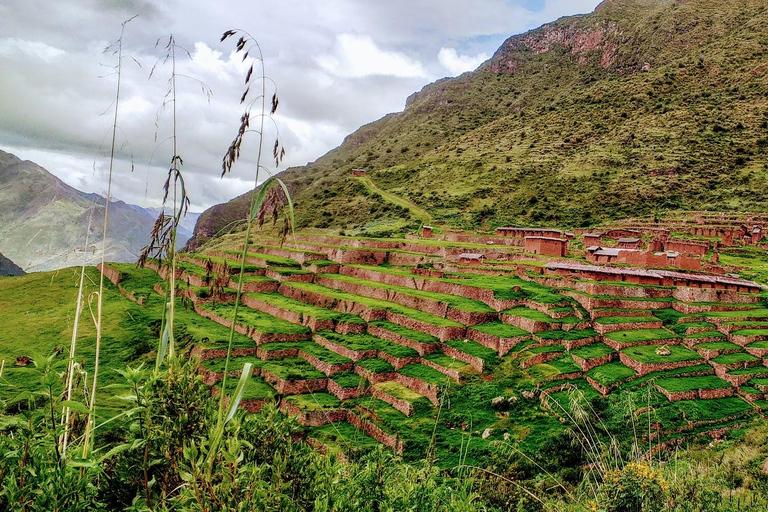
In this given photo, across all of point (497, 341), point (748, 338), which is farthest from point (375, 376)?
point (748, 338)

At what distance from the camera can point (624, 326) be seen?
44.9 feet

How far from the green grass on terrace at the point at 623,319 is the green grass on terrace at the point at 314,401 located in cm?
885

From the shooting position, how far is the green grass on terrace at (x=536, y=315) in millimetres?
13375

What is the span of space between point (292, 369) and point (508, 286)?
340 inches

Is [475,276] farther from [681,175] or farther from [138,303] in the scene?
[681,175]

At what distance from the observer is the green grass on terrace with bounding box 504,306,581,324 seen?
43.9ft

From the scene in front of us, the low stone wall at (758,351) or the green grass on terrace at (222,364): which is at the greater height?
the low stone wall at (758,351)

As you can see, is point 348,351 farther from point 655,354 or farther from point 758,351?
point 758,351

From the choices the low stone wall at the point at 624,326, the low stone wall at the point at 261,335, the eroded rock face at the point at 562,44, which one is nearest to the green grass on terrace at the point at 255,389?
the low stone wall at the point at 261,335

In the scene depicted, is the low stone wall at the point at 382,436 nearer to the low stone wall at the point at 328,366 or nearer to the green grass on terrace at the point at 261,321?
the low stone wall at the point at 328,366

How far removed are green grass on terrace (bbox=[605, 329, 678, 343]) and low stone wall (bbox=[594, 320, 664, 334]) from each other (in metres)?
0.15

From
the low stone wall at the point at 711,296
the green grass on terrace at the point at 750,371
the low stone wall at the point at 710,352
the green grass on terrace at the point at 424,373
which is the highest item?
the low stone wall at the point at 711,296

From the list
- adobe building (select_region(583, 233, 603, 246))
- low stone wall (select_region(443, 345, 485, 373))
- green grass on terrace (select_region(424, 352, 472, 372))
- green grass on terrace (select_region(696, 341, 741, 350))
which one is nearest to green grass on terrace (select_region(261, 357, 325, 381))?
green grass on terrace (select_region(424, 352, 472, 372))

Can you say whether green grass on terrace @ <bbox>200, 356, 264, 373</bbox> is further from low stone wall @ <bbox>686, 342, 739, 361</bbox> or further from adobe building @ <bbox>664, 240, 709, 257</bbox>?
adobe building @ <bbox>664, 240, 709, 257</bbox>
